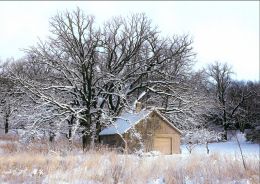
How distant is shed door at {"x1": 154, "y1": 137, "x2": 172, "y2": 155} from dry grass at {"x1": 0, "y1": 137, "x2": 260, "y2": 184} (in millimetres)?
22684

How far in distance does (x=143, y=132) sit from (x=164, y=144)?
11.7ft

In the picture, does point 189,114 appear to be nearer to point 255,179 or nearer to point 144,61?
point 144,61

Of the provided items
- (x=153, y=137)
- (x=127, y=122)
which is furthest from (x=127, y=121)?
(x=153, y=137)

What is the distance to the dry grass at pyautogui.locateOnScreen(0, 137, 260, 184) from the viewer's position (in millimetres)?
10648

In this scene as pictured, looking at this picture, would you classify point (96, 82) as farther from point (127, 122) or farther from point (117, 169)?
point (117, 169)

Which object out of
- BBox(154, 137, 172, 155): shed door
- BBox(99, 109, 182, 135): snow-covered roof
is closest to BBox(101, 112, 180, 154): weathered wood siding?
BBox(154, 137, 172, 155): shed door

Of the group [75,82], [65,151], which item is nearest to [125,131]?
[75,82]

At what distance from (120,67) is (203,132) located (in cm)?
1052

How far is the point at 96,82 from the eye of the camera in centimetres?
3494

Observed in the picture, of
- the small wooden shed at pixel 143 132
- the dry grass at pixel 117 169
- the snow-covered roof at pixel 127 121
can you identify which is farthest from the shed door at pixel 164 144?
the dry grass at pixel 117 169

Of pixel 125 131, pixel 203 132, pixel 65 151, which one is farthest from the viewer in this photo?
pixel 203 132

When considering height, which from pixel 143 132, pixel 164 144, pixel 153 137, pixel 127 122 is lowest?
pixel 164 144

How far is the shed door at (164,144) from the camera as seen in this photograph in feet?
119

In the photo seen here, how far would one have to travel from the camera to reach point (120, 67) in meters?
37.6
